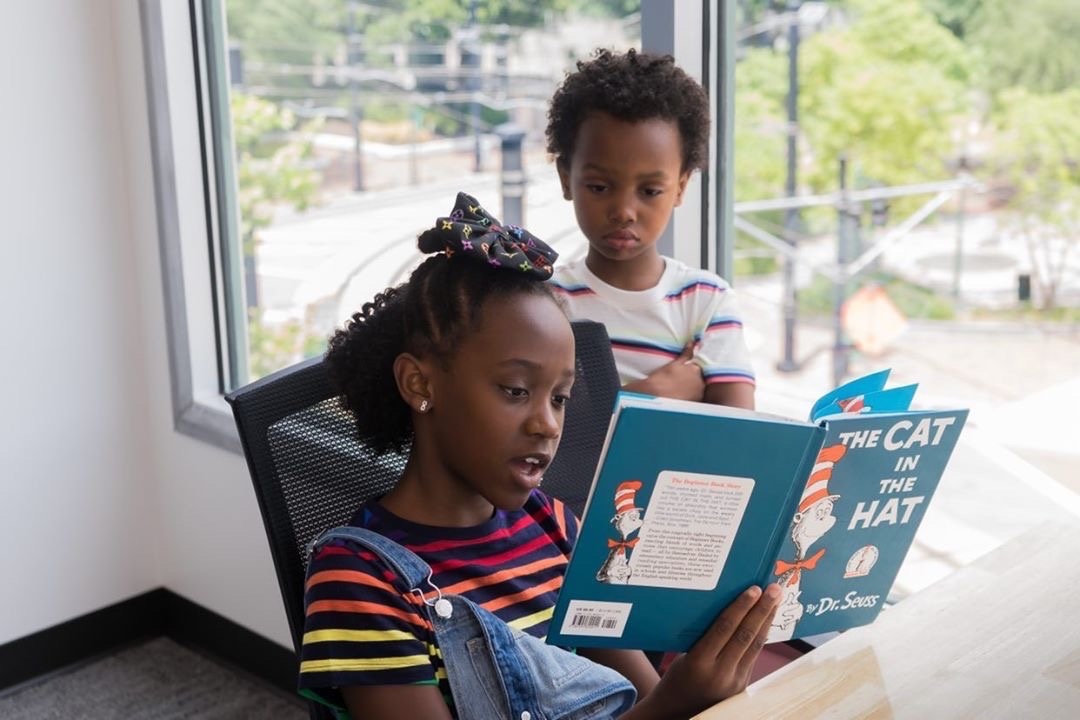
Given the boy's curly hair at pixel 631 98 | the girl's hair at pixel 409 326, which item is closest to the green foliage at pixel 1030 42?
the boy's curly hair at pixel 631 98

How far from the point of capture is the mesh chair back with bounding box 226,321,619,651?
1.28 m

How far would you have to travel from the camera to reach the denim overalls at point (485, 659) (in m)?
1.13

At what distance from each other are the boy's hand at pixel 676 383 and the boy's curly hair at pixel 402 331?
0.33 meters

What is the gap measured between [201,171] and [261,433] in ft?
4.91

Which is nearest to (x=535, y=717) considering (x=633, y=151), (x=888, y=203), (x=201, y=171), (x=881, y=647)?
(x=881, y=647)

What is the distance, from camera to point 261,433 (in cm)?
128

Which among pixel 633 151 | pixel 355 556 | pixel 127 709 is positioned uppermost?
pixel 633 151

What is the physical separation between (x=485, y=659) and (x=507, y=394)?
25cm

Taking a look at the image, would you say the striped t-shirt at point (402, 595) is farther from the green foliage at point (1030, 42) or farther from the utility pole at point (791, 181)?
the utility pole at point (791, 181)

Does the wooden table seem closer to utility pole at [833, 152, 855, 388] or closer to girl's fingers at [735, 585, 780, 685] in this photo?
girl's fingers at [735, 585, 780, 685]

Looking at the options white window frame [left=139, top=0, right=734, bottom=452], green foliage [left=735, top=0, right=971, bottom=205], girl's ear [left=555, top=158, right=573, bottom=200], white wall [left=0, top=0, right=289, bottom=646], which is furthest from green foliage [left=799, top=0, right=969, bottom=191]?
white wall [left=0, top=0, right=289, bottom=646]

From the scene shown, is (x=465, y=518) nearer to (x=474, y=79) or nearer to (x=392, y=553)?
(x=392, y=553)

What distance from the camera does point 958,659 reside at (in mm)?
1074

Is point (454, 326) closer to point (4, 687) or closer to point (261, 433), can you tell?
point (261, 433)
